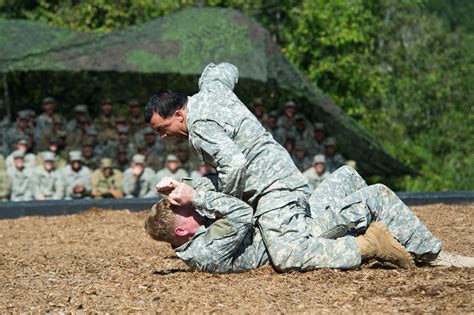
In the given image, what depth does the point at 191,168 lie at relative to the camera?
49.6ft

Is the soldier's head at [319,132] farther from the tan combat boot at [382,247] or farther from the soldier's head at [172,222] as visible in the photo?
the soldier's head at [172,222]

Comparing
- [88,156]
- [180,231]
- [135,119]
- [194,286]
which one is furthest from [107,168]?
[194,286]

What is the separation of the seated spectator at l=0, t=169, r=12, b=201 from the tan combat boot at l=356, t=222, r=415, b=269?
27.8ft

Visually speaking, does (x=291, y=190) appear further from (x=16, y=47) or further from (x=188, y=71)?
(x=16, y=47)

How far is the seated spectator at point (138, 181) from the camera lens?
14430mm

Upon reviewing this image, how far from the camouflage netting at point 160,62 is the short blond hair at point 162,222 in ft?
25.6

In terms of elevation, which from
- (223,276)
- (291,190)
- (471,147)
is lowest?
(471,147)

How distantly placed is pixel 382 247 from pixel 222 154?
1200 mm

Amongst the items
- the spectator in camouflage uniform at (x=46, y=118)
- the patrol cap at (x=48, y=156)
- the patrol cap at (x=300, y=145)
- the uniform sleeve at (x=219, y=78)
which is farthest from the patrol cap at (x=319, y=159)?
the uniform sleeve at (x=219, y=78)

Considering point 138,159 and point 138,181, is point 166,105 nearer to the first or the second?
point 138,181

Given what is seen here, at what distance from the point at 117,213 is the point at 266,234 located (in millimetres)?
4587

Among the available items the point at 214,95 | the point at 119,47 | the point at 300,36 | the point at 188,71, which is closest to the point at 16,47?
the point at 119,47

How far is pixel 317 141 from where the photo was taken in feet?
50.9

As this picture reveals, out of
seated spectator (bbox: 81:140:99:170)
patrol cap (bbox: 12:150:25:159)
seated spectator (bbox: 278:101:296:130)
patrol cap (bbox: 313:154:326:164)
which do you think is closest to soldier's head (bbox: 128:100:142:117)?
seated spectator (bbox: 81:140:99:170)
